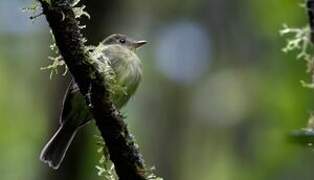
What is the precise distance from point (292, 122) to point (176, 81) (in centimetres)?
329

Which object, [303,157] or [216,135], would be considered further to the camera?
[216,135]

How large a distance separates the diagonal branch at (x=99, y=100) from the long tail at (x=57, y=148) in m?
1.42

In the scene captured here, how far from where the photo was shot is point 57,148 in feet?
12.1

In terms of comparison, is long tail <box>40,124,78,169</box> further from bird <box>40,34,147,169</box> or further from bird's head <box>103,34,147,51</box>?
bird's head <box>103,34,147,51</box>

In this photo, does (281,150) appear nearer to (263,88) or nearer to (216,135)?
(263,88)

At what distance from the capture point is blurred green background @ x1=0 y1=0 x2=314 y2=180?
5859 millimetres

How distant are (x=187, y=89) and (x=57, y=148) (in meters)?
4.18

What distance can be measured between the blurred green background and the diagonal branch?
3.21 metres

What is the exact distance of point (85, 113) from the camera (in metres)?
3.97

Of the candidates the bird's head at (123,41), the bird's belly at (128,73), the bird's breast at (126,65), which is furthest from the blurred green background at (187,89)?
the bird's belly at (128,73)

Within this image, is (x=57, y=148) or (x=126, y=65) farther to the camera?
(x=126, y=65)

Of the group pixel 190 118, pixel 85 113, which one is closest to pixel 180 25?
pixel 190 118

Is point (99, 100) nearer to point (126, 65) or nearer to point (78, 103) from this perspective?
point (78, 103)

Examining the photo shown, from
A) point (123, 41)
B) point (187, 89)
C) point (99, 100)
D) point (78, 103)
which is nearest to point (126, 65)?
point (78, 103)
